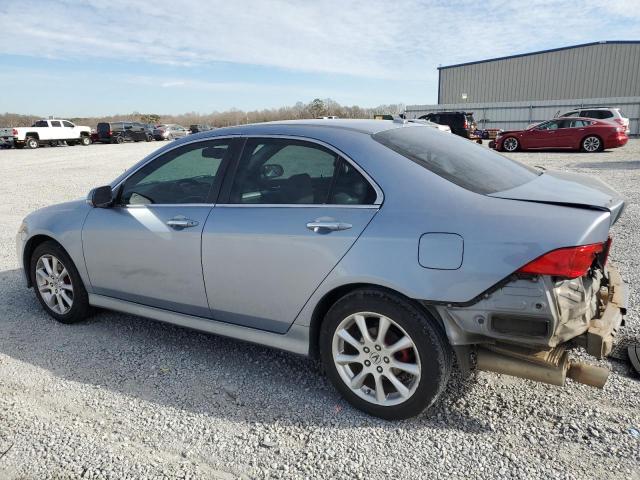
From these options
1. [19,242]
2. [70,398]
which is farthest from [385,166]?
[19,242]

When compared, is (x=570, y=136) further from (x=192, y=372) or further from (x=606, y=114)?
(x=192, y=372)

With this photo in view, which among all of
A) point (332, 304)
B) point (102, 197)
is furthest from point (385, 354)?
point (102, 197)

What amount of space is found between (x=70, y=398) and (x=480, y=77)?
1844 inches

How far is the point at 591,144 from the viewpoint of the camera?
19891 mm

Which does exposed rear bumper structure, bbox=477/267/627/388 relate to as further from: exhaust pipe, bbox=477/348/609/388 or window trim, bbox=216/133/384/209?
window trim, bbox=216/133/384/209

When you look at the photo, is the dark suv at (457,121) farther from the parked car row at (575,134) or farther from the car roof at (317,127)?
the car roof at (317,127)

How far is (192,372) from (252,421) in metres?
0.76

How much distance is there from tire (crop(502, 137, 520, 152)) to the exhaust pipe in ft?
67.2

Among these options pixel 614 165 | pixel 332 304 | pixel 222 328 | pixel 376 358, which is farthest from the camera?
pixel 614 165

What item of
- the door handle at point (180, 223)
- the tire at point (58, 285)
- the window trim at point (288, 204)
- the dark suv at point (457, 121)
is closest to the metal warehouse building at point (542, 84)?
the dark suv at point (457, 121)

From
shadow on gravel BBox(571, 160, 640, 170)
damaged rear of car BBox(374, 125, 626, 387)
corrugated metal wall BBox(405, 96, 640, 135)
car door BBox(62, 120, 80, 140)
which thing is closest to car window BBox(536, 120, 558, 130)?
shadow on gravel BBox(571, 160, 640, 170)

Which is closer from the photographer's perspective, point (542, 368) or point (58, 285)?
point (542, 368)

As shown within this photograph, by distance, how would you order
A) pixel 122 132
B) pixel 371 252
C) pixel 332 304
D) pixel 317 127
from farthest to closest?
pixel 122 132, pixel 317 127, pixel 332 304, pixel 371 252

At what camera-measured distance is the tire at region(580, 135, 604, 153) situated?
19.7 m
